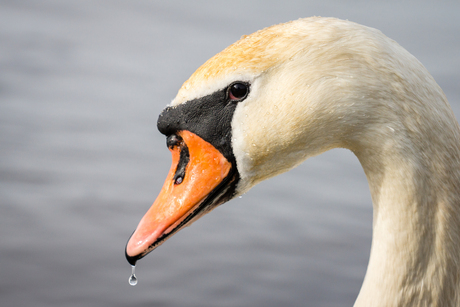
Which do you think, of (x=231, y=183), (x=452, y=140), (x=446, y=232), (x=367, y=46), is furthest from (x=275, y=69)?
(x=446, y=232)

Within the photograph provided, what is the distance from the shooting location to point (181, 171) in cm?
204

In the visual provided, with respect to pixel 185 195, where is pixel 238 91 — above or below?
above

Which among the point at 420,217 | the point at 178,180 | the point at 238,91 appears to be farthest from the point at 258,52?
the point at 420,217

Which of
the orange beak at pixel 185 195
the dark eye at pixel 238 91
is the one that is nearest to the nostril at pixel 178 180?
the orange beak at pixel 185 195

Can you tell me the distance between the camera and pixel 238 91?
6.40 ft

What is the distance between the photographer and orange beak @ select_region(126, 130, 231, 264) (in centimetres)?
200

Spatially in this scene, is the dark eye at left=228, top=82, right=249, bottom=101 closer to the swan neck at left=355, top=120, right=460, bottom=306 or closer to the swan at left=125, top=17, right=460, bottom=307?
the swan at left=125, top=17, right=460, bottom=307

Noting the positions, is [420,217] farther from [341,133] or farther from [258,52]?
[258,52]

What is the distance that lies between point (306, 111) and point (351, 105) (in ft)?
0.54

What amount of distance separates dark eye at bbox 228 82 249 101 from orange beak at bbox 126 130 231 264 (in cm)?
21

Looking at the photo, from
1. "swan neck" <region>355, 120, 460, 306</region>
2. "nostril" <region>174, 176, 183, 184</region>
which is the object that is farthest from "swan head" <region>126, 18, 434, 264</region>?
"swan neck" <region>355, 120, 460, 306</region>

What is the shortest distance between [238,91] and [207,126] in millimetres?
188

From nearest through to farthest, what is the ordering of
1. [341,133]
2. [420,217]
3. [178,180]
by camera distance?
[420,217]
[341,133]
[178,180]

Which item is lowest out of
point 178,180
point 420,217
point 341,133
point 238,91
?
point 420,217
